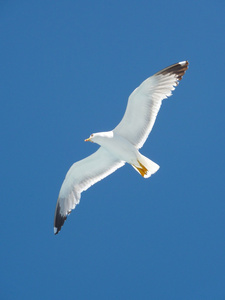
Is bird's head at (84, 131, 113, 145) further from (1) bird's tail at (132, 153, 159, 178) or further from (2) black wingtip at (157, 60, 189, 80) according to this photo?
(2) black wingtip at (157, 60, 189, 80)

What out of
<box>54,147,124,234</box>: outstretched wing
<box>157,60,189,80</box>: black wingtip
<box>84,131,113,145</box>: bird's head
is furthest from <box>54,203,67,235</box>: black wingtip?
<box>157,60,189,80</box>: black wingtip

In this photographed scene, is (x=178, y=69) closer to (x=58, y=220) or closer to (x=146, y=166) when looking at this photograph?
(x=146, y=166)

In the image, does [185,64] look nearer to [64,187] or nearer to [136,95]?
[136,95]

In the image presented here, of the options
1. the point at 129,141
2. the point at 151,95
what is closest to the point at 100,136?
the point at 129,141

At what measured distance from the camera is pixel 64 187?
10.7m

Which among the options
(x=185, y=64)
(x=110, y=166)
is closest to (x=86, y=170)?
(x=110, y=166)

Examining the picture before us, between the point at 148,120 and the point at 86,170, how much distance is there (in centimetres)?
176

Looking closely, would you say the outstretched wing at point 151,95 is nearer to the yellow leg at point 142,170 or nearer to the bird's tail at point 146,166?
the bird's tail at point 146,166

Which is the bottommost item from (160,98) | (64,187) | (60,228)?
(60,228)

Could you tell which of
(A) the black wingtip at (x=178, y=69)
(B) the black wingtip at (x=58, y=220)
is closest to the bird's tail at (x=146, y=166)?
(A) the black wingtip at (x=178, y=69)

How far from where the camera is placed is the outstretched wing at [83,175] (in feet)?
34.2

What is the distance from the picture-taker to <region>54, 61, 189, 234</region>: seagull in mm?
9500

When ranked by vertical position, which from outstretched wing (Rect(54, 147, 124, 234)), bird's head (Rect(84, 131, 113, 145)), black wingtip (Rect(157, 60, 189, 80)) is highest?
black wingtip (Rect(157, 60, 189, 80))

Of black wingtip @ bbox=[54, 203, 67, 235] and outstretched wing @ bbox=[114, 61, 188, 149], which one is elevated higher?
outstretched wing @ bbox=[114, 61, 188, 149]
